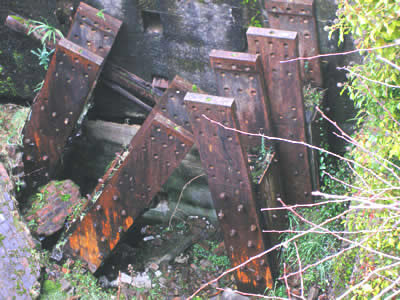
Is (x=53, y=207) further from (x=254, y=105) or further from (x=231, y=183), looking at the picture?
(x=254, y=105)

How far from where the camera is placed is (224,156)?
14.0 ft

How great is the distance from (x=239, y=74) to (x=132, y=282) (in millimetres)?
2720

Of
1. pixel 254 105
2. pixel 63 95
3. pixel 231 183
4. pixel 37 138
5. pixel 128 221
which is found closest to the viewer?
pixel 231 183

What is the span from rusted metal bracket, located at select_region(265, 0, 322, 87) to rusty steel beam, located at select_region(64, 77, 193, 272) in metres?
1.13

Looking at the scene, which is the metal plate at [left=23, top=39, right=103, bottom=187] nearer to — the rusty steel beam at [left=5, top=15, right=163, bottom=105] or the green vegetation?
the rusty steel beam at [left=5, top=15, right=163, bottom=105]

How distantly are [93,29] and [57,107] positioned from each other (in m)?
0.96

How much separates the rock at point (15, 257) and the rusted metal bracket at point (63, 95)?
83 centimetres

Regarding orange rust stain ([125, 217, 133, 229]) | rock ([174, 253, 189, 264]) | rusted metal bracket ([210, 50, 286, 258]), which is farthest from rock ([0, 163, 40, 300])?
rusted metal bracket ([210, 50, 286, 258])

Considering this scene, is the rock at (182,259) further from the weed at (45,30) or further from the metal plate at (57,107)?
the weed at (45,30)

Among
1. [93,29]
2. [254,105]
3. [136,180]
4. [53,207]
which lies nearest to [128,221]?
[136,180]

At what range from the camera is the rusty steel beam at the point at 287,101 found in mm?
4422

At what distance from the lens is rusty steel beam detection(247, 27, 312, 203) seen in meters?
4.42

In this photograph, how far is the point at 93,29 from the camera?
18.7 feet

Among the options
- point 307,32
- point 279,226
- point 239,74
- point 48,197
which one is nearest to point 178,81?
point 239,74
